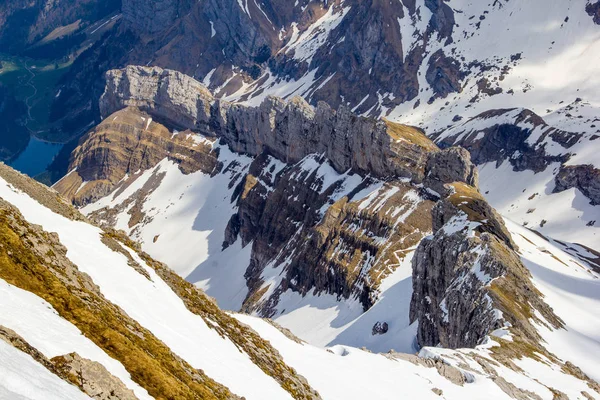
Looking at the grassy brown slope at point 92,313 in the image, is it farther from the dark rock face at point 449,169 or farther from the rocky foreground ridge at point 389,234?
the dark rock face at point 449,169

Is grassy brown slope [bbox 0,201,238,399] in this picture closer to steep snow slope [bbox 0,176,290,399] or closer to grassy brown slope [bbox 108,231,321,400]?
steep snow slope [bbox 0,176,290,399]

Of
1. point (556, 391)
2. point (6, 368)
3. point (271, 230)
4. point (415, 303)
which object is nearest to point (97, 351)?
point (6, 368)

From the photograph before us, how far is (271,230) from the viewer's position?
610ft

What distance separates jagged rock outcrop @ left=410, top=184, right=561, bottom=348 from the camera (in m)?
68.4

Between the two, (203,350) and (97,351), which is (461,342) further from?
(97,351)

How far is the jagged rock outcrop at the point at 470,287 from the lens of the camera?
225ft

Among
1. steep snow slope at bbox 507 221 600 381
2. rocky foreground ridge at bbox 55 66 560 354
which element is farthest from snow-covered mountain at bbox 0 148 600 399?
rocky foreground ridge at bbox 55 66 560 354

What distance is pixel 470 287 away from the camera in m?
73.2

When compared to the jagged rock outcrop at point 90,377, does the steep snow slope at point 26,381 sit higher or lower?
lower

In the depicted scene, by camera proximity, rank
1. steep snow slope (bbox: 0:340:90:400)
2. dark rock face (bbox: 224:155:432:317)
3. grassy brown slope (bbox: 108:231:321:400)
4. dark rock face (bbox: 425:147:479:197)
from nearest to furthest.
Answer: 1. steep snow slope (bbox: 0:340:90:400)
2. grassy brown slope (bbox: 108:231:321:400)
3. dark rock face (bbox: 224:155:432:317)
4. dark rock face (bbox: 425:147:479:197)

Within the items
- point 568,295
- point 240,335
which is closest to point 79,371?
point 240,335

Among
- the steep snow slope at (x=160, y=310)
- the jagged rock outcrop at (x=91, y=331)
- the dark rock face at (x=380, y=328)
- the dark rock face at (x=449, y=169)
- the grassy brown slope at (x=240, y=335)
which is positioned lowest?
the jagged rock outcrop at (x=91, y=331)

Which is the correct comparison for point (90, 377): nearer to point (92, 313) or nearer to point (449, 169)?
point (92, 313)

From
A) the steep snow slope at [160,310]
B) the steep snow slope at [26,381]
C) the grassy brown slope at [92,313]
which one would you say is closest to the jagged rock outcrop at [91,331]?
the grassy brown slope at [92,313]
